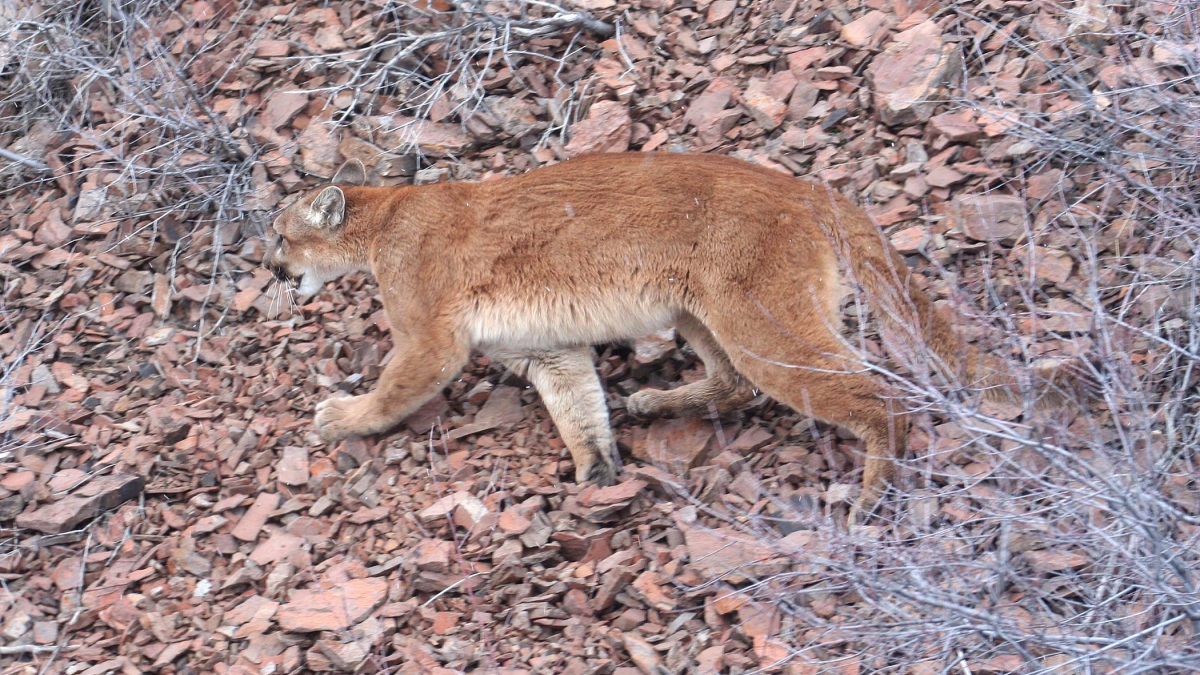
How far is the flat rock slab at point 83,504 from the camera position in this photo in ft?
20.9

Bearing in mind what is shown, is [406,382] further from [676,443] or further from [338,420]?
[676,443]

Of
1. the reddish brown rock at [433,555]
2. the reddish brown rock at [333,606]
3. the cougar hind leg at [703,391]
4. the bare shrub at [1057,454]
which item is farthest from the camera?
the cougar hind leg at [703,391]

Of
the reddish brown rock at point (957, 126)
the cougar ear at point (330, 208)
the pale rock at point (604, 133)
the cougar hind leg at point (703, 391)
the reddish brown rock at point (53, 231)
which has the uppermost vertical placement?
the reddish brown rock at point (957, 126)

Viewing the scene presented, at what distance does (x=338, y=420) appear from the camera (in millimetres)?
6531

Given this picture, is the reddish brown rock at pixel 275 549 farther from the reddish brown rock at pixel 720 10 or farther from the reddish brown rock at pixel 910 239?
the reddish brown rock at pixel 720 10

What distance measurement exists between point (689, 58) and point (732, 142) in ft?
2.73

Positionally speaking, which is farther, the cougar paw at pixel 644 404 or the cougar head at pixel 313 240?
the cougar head at pixel 313 240

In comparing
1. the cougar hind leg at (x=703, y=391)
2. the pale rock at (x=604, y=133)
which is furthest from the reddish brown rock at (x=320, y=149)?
the cougar hind leg at (x=703, y=391)

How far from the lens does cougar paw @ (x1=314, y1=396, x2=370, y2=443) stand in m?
6.50

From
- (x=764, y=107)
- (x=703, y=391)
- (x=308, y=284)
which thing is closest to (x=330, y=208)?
(x=308, y=284)

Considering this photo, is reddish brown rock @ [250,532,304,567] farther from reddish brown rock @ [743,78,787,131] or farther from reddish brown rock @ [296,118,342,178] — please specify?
reddish brown rock @ [743,78,787,131]

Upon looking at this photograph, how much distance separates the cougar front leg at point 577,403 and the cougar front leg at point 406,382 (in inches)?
14.0

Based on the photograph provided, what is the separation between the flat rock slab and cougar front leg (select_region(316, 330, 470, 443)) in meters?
1.09

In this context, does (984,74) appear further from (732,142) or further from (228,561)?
(228,561)
